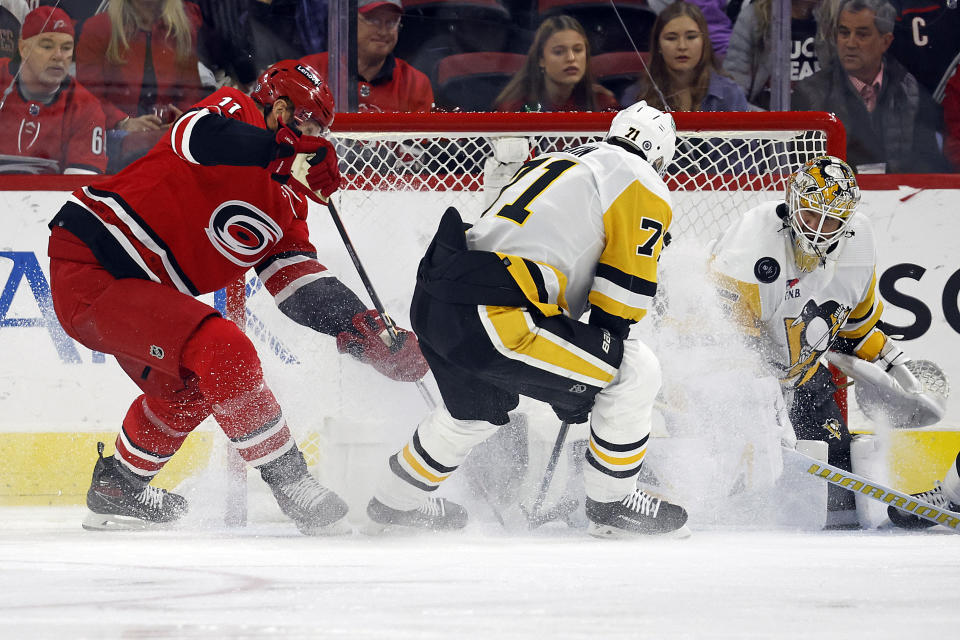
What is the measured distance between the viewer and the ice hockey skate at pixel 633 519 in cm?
221

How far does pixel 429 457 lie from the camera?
225 centimetres

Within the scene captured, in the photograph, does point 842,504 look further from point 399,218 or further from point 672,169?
point 399,218

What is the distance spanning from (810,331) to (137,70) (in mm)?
2530

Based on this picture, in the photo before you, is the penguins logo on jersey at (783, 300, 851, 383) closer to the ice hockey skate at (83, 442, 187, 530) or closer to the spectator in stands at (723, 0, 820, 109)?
the spectator in stands at (723, 0, 820, 109)

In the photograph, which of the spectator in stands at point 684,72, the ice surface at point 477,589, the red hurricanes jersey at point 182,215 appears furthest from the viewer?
the spectator in stands at point 684,72

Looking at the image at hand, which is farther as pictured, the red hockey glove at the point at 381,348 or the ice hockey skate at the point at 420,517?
the red hockey glove at the point at 381,348

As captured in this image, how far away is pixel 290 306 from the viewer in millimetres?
2674

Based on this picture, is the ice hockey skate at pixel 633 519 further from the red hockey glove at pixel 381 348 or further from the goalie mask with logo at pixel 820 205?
the goalie mask with logo at pixel 820 205

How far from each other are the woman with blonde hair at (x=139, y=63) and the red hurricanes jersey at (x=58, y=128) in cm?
6

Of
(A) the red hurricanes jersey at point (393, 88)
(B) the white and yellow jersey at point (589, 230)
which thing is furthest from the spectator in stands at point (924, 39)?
(B) the white and yellow jersey at point (589, 230)

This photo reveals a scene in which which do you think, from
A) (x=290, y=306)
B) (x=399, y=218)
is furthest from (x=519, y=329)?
(x=399, y=218)

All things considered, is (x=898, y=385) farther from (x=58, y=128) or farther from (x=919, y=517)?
(x=58, y=128)

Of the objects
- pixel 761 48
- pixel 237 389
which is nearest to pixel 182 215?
pixel 237 389

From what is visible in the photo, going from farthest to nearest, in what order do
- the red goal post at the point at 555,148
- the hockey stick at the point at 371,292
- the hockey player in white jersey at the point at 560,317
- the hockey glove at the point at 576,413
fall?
the red goal post at the point at 555,148 → the hockey stick at the point at 371,292 → the hockey glove at the point at 576,413 → the hockey player in white jersey at the point at 560,317
